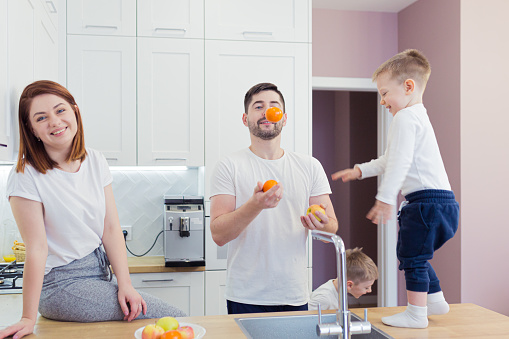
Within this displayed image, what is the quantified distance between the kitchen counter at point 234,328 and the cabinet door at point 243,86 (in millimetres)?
1744

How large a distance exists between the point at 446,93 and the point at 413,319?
99.0 inches

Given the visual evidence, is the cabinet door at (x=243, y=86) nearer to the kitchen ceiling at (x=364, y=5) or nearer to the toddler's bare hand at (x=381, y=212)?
the kitchen ceiling at (x=364, y=5)

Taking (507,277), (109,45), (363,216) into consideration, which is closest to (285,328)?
(109,45)

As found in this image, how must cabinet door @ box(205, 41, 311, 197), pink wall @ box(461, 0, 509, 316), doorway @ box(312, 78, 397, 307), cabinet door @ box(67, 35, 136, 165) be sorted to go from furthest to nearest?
doorway @ box(312, 78, 397, 307)
pink wall @ box(461, 0, 509, 316)
cabinet door @ box(205, 41, 311, 197)
cabinet door @ box(67, 35, 136, 165)

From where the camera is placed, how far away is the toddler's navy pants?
5.09ft

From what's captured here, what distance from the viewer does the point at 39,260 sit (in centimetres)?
145

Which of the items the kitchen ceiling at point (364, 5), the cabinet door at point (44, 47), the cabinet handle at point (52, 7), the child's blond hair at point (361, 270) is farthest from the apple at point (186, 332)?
the kitchen ceiling at point (364, 5)

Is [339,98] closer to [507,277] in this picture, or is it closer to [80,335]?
[507,277]

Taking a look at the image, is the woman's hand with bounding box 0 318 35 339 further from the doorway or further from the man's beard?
the doorway

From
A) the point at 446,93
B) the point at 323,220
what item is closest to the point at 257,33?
the point at 446,93

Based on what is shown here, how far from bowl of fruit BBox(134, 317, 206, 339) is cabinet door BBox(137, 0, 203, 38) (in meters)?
2.23

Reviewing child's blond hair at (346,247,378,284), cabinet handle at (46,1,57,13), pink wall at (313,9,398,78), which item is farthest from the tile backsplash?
pink wall at (313,9,398,78)

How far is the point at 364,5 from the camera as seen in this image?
13.5 feet

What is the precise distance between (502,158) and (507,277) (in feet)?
2.70
